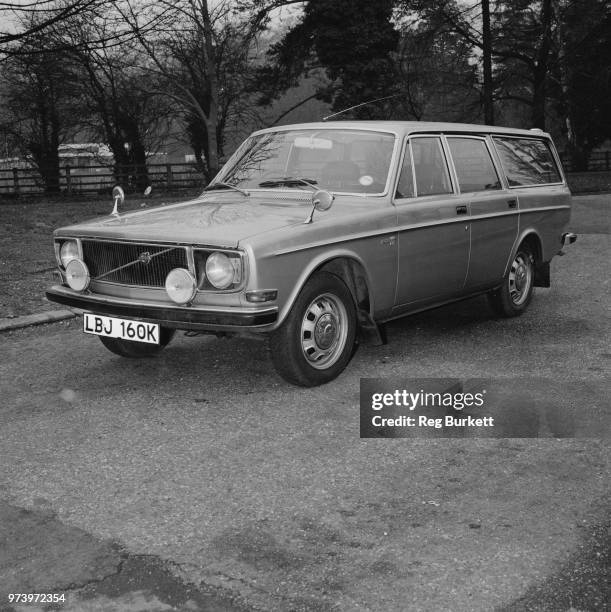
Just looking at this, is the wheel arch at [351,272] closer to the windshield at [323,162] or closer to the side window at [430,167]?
the windshield at [323,162]

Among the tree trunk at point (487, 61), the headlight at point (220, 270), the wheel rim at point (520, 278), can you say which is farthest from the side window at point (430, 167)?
the tree trunk at point (487, 61)

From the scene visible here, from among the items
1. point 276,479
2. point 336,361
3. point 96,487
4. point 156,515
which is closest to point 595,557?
point 276,479

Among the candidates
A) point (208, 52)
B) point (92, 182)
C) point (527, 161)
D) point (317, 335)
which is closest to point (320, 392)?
point (317, 335)

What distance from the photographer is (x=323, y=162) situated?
6500 mm

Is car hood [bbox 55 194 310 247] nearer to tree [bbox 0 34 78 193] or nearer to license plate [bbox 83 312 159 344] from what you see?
license plate [bbox 83 312 159 344]

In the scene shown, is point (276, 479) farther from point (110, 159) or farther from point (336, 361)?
point (110, 159)

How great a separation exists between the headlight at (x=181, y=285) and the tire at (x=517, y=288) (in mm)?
3449

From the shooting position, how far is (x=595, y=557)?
10.7ft

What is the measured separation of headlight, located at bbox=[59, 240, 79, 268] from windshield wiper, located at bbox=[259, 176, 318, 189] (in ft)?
4.86

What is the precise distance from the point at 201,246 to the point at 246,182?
168 cm

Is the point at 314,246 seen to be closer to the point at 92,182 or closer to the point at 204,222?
the point at 204,222

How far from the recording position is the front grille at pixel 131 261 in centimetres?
539

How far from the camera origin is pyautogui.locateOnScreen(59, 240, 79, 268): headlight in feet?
19.5

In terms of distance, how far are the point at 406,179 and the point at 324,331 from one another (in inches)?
60.1
